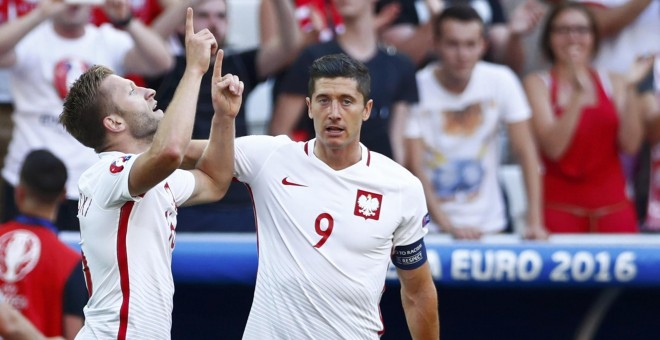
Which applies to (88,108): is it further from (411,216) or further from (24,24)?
(24,24)

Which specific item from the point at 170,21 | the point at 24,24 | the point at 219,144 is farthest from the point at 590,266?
the point at 24,24

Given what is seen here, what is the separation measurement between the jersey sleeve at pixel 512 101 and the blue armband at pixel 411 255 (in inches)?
103

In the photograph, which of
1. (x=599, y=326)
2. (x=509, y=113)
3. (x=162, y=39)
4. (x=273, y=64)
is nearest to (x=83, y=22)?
(x=162, y=39)

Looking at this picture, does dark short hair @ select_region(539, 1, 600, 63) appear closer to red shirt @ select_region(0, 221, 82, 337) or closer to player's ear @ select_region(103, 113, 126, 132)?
red shirt @ select_region(0, 221, 82, 337)

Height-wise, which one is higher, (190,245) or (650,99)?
(650,99)

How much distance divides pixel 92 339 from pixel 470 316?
11.9 ft

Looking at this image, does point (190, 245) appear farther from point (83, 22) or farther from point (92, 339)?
point (92, 339)

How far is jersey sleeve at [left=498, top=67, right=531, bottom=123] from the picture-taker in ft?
24.2

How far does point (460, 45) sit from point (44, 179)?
8.94 ft

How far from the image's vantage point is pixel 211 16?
279 inches

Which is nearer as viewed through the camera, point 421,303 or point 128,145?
point 128,145

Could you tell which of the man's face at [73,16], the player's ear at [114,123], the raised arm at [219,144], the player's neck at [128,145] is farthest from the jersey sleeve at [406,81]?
the player's ear at [114,123]

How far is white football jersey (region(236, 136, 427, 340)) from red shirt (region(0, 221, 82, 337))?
124cm

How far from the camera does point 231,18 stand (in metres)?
8.43
